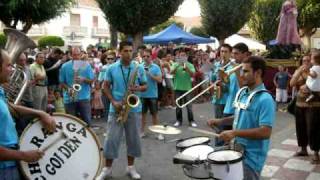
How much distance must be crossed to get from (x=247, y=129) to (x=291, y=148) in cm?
482

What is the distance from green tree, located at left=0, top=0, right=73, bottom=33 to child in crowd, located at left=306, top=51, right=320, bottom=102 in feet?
35.6

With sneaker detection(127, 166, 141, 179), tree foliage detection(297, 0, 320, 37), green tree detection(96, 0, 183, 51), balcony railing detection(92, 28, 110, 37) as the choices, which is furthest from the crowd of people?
balcony railing detection(92, 28, 110, 37)

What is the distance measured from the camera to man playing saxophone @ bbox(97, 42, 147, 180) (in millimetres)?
6258

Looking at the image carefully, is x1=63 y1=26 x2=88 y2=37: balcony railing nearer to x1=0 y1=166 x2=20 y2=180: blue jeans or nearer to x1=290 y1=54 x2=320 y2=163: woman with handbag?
x1=290 y1=54 x2=320 y2=163: woman with handbag

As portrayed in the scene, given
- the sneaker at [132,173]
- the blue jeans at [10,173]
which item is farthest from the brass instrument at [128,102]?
the blue jeans at [10,173]

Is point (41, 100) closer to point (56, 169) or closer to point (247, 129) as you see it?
point (56, 169)

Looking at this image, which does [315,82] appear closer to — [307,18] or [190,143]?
[190,143]

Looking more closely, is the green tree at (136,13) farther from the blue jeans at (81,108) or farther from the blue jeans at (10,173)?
the blue jeans at (10,173)

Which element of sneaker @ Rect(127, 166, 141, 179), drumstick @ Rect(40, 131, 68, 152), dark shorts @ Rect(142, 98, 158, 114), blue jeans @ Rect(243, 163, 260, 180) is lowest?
sneaker @ Rect(127, 166, 141, 179)

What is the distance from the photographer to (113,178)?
21.0ft

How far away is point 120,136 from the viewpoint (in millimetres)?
6348

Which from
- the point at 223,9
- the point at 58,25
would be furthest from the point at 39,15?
the point at 58,25

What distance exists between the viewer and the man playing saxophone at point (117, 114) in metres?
6.26

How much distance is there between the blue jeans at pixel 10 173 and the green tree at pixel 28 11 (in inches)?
503
